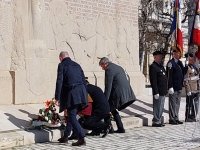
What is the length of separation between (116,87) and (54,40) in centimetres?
286

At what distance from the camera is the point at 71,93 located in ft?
29.1

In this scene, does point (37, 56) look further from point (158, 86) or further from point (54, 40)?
point (158, 86)

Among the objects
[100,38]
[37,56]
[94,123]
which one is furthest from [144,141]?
[100,38]

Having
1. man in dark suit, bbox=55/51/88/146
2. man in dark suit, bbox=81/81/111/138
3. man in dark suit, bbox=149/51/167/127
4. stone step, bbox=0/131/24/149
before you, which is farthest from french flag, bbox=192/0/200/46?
stone step, bbox=0/131/24/149

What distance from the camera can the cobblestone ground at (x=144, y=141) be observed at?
879 centimetres

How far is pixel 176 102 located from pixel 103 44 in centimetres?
291

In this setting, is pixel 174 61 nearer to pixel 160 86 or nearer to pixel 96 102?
pixel 160 86

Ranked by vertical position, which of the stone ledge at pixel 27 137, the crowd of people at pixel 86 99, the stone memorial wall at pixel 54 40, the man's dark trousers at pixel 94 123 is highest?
the stone memorial wall at pixel 54 40

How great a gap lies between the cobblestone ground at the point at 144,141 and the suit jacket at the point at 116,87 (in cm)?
74

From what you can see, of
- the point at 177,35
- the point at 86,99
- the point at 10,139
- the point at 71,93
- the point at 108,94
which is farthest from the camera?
the point at 177,35

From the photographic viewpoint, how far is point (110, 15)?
14406 millimetres

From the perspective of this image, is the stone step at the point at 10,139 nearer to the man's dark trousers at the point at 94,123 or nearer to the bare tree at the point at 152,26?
the man's dark trousers at the point at 94,123

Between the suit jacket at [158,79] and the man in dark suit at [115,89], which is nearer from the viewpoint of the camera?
the man in dark suit at [115,89]

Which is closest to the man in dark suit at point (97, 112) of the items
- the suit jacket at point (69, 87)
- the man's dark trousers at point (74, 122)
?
the suit jacket at point (69, 87)
